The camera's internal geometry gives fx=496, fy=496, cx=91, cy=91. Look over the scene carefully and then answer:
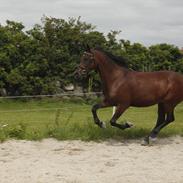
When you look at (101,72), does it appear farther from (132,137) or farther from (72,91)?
(72,91)

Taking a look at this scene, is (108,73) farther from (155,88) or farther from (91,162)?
(91,162)

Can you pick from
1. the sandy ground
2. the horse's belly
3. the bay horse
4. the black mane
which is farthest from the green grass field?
the black mane

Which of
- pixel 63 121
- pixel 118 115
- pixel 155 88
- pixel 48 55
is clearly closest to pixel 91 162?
pixel 118 115

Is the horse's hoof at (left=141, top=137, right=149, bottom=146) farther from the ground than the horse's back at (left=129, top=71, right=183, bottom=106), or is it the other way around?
the horse's back at (left=129, top=71, right=183, bottom=106)

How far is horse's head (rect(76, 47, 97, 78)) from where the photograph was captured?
381 inches

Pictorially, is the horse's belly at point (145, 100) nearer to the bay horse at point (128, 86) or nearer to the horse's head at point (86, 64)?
the bay horse at point (128, 86)

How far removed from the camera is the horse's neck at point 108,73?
9828mm

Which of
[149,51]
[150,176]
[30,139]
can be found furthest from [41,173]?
[149,51]

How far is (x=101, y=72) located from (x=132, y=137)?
1.48 metres

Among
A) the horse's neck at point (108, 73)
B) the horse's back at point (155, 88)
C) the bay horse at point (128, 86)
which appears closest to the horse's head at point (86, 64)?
the bay horse at point (128, 86)

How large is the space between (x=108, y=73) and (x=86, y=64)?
49 centimetres

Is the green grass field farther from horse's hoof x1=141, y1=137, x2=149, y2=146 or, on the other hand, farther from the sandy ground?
horse's hoof x1=141, y1=137, x2=149, y2=146

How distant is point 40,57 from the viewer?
61.7 feet

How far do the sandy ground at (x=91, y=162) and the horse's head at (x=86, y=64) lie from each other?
1.35 m
